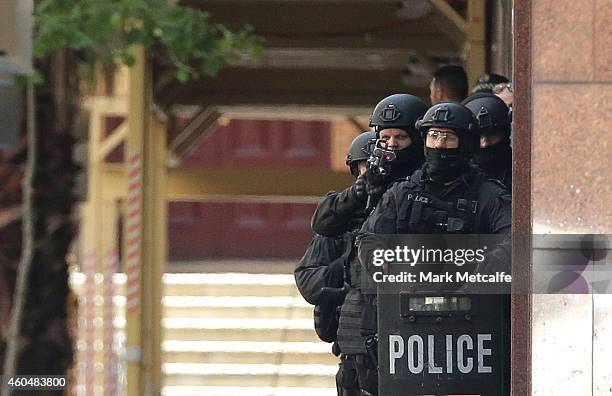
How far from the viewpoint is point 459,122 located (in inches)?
325

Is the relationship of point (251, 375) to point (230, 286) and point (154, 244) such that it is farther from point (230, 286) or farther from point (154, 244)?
point (154, 244)

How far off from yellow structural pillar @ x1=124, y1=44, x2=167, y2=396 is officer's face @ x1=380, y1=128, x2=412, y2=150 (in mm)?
6812

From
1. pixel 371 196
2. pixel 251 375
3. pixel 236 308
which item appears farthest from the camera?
pixel 236 308

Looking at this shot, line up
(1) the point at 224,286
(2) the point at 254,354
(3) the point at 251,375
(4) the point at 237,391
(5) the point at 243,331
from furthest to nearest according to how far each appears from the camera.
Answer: (1) the point at 224,286, (5) the point at 243,331, (2) the point at 254,354, (3) the point at 251,375, (4) the point at 237,391

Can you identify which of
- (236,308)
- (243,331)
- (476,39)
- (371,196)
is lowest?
(243,331)

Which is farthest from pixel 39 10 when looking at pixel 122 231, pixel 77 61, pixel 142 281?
pixel 122 231

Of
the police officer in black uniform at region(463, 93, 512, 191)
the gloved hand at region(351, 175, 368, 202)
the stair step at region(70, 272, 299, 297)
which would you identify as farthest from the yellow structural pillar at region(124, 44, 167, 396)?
the stair step at region(70, 272, 299, 297)

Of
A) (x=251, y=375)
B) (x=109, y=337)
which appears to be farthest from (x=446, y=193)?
(x=251, y=375)

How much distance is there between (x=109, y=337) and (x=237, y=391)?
9.67 feet

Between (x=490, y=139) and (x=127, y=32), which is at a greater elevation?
(x=127, y=32)

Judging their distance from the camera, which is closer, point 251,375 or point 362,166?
point 362,166

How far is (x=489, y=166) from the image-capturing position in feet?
28.9

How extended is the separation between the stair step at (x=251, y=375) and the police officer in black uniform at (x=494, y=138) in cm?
1263

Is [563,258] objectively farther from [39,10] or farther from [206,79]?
[206,79]
